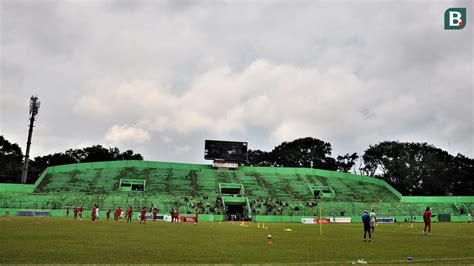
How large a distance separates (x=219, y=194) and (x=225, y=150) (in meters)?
14.9

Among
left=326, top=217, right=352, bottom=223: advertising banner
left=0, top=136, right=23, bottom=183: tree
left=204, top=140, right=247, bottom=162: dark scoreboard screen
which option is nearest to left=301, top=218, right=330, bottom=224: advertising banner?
left=326, top=217, right=352, bottom=223: advertising banner

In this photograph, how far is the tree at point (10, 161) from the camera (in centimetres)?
10150

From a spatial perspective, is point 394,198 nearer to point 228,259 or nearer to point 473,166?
point 473,166

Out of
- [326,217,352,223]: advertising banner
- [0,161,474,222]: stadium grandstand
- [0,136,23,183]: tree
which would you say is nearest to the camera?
[326,217,352,223]: advertising banner

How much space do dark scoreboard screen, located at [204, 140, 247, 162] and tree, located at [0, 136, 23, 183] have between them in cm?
5477

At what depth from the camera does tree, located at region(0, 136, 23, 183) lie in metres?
102

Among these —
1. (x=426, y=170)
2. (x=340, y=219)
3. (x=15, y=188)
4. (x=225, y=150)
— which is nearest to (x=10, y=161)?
(x=15, y=188)

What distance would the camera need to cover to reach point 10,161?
350 feet

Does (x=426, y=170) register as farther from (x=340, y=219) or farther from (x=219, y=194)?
(x=219, y=194)

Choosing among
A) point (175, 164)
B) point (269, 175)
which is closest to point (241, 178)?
point (269, 175)

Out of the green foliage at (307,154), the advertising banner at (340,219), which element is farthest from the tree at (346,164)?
the advertising banner at (340,219)

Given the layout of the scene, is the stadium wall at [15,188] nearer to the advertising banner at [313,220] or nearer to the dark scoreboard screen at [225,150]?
the dark scoreboard screen at [225,150]

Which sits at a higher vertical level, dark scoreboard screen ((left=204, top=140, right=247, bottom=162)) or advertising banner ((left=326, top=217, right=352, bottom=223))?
dark scoreboard screen ((left=204, top=140, right=247, bottom=162))

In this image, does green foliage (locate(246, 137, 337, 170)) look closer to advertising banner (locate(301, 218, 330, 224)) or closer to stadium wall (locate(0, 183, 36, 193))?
advertising banner (locate(301, 218, 330, 224))
